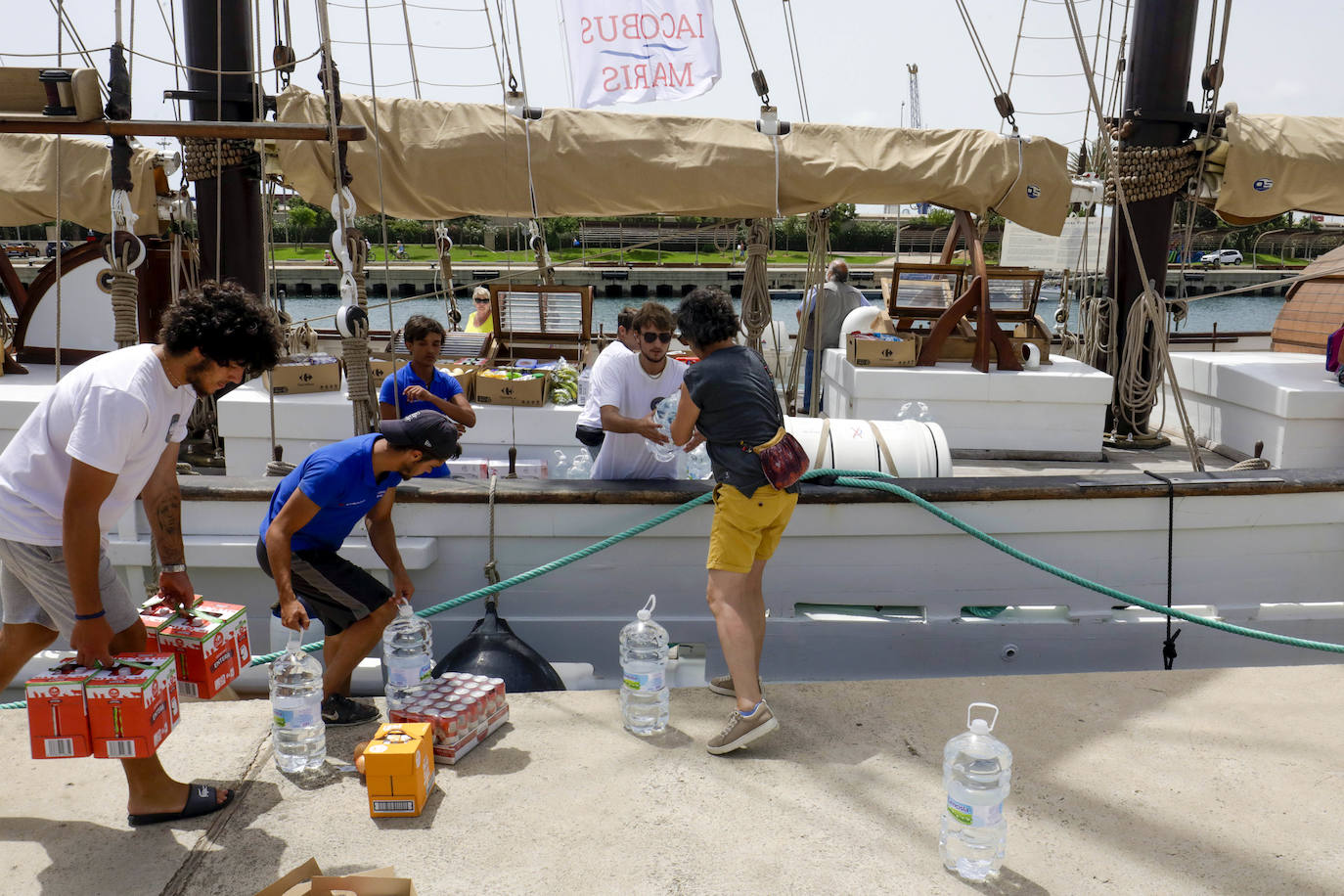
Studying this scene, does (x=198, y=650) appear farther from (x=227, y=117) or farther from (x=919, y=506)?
(x=227, y=117)

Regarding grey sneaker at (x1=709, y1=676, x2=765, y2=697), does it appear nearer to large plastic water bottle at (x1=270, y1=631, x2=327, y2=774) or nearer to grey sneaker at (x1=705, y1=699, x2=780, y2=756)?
grey sneaker at (x1=705, y1=699, x2=780, y2=756)

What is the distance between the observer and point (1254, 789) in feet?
10.7

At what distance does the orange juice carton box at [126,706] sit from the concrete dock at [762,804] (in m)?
0.36

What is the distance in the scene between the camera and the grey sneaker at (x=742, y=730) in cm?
337

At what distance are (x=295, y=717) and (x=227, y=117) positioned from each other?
14.7ft

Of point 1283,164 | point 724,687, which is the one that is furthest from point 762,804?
point 1283,164

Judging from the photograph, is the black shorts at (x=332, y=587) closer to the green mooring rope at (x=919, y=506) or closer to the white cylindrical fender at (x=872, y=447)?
the green mooring rope at (x=919, y=506)

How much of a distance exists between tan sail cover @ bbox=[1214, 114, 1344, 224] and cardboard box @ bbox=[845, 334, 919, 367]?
210cm

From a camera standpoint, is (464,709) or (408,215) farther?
(408,215)

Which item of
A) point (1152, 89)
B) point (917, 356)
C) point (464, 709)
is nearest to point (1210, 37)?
point (1152, 89)

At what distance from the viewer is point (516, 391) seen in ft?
19.1

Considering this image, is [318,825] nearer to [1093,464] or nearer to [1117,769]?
[1117,769]

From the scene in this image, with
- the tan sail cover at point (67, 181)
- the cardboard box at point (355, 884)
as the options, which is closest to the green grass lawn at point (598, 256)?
the tan sail cover at point (67, 181)

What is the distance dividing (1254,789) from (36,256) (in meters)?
47.8
